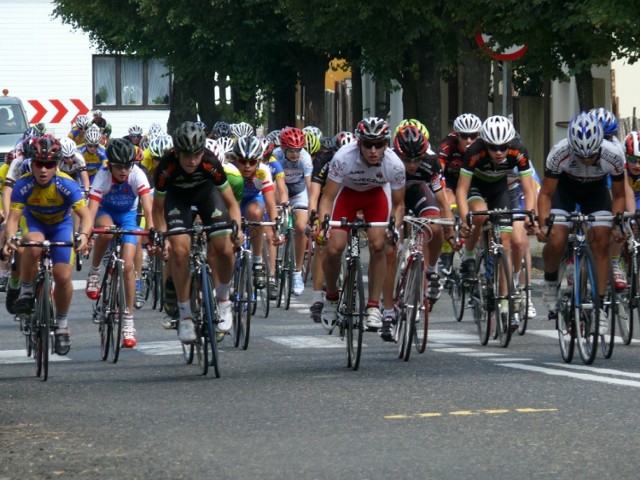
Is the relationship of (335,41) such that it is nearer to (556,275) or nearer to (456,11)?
(456,11)

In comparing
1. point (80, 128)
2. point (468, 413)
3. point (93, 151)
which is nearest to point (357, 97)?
point (80, 128)

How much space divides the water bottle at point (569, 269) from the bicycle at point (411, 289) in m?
1.11

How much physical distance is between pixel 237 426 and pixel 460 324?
7.35 metres

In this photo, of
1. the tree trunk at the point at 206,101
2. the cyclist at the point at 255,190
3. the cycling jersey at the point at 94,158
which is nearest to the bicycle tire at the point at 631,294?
the cyclist at the point at 255,190

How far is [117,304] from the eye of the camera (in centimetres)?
1480

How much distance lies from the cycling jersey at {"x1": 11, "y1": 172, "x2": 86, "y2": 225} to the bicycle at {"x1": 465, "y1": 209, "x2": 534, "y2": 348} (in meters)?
3.06

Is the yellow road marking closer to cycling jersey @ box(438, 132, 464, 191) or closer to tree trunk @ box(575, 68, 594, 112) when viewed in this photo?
cycling jersey @ box(438, 132, 464, 191)

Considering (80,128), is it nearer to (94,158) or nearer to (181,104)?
(94,158)

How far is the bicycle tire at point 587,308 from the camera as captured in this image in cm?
1305

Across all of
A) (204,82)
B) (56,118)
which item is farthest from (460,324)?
(204,82)

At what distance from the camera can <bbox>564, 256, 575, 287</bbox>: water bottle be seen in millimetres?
13398

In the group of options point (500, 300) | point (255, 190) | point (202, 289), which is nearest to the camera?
point (202, 289)

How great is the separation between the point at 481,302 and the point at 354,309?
2.23 m

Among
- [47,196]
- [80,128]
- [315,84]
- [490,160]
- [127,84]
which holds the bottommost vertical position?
[47,196]
